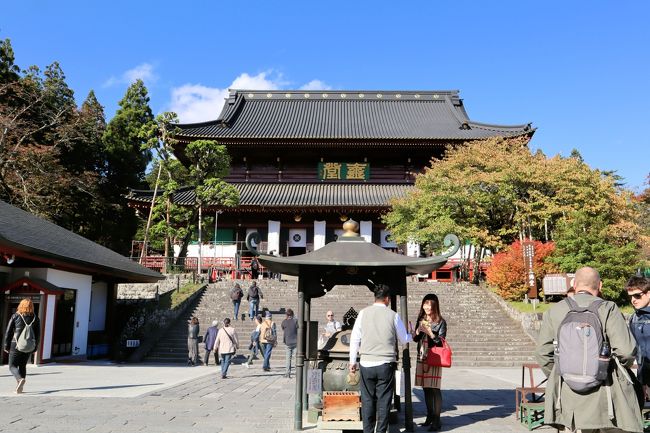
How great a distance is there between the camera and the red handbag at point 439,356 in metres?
6.52

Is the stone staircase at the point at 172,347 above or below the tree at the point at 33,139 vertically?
below

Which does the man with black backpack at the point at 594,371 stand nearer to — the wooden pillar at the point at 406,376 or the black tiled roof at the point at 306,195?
the wooden pillar at the point at 406,376

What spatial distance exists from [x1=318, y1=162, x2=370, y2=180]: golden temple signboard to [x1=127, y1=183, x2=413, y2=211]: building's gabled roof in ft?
1.74

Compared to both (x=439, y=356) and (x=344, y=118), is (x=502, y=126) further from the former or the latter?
(x=439, y=356)

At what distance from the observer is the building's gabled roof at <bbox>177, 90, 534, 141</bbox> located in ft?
101

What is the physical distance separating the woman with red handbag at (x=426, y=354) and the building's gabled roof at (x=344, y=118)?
2356cm

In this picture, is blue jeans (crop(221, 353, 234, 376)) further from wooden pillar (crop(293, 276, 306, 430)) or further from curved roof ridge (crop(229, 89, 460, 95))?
curved roof ridge (crop(229, 89, 460, 95))

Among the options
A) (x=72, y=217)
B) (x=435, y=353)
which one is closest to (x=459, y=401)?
(x=435, y=353)

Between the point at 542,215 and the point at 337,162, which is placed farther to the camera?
the point at 337,162

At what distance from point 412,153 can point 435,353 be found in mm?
25790

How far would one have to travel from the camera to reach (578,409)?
3.80 m

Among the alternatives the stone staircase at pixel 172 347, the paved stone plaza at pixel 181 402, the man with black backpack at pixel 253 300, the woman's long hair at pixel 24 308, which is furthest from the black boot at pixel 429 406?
the man with black backpack at pixel 253 300

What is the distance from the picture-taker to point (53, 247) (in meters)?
13.5

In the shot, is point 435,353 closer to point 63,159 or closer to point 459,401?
point 459,401
